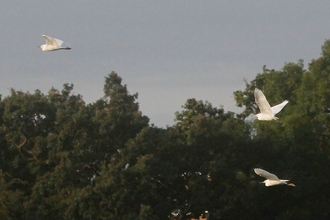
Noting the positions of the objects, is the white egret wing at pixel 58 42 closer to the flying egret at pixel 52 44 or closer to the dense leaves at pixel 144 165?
the flying egret at pixel 52 44

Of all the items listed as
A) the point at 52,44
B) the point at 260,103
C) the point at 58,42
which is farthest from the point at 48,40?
the point at 260,103

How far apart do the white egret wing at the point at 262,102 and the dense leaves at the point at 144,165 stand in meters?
15.8

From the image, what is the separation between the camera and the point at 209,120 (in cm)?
4244

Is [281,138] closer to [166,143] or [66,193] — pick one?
[166,143]

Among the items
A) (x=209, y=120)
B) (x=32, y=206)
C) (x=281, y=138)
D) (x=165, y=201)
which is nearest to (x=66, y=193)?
(x=32, y=206)

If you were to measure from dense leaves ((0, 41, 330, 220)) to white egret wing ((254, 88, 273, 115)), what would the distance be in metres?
15.8

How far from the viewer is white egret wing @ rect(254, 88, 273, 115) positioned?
21.1m

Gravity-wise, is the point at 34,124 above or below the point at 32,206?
above

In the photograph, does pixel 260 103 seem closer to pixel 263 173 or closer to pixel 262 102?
pixel 262 102

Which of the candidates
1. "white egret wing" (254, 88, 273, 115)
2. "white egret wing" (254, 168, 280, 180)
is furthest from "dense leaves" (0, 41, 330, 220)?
"white egret wing" (254, 88, 273, 115)

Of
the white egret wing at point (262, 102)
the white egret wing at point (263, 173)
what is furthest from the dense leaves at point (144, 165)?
the white egret wing at point (262, 102)

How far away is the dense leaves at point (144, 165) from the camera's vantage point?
127 ft

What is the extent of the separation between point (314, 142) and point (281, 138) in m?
1.81

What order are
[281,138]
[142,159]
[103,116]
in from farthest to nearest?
[281,138] < [103,116] < [142,159]
